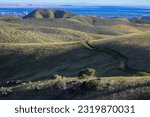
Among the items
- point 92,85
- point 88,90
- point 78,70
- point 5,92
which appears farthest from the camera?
point 78,70

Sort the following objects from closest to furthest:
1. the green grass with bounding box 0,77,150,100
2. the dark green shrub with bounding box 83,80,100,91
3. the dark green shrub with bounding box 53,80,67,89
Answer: the green grass with bounding box 0,77,150,100, the dark green shrub with bounding box 83,80,100,91, the dark green shrub with bounding box 53,80,67,89

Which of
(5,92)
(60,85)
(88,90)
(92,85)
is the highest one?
(92,85)

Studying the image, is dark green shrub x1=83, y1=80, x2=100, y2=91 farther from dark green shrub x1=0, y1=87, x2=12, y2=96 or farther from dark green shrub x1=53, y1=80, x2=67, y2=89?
dark green shrub x1=0, y1=87, x2=12, y2=96

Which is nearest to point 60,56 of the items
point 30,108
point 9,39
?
point 9,39

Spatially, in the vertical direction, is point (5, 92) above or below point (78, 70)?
above

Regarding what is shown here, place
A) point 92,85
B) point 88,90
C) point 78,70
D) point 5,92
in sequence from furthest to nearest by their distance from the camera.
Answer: point 78,70 → point 5,92 → point 92,85 → point 88,90

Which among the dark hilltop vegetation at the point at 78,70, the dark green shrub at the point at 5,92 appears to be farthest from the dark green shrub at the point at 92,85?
the dark green shrub at the point at 5,92

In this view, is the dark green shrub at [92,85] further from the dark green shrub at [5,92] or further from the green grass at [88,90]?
the dark green shrub at [5,92]

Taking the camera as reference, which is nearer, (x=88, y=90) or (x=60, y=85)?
(x=88, y=90)

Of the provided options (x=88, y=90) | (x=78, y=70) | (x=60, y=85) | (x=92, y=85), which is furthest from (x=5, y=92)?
(x=78, y=70)

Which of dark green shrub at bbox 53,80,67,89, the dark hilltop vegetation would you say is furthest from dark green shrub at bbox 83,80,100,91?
dark green shrub at bbox 53,80,67,89

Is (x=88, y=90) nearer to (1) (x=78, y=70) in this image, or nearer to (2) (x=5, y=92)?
(2) (x=5, y=92)

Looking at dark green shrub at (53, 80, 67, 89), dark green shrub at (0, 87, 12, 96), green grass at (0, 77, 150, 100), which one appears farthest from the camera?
dark green shrub at (0, 87, 12, 96)
